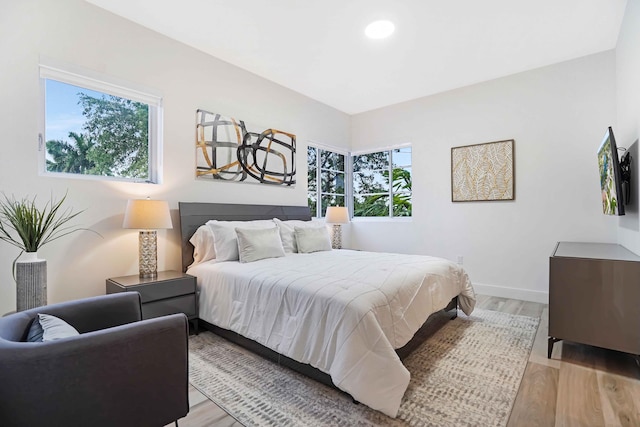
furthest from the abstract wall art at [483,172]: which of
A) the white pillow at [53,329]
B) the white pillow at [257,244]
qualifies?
the white pillow at [53,329]

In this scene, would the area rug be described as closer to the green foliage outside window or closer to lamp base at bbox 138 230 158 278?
lamp base at bbox 138 230 158 278

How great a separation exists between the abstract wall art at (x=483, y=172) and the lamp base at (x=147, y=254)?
3.77 metres

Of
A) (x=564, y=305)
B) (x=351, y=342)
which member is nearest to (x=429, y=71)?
(x=564, y=305)

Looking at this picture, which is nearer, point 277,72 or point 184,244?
point 184,244

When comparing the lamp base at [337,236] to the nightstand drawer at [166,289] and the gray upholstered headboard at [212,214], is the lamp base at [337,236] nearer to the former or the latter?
the gray upholstered headboard at [212,214]

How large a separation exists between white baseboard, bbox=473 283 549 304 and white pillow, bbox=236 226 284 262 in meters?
2.77

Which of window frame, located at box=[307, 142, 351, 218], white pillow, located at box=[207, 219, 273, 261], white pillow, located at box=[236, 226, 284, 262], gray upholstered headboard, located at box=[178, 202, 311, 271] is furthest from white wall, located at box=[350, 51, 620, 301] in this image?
white pillow, located at box=[207, 219, 273, 261]

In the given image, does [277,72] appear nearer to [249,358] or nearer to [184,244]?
[184,244]

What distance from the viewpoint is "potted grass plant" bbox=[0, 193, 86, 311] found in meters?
1.98

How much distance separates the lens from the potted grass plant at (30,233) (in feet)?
6.49

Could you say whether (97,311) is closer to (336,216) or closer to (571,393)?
(571,393)

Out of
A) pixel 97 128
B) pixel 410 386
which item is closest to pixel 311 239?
pixel 410 386

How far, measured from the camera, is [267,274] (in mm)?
2398

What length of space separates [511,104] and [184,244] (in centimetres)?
423
